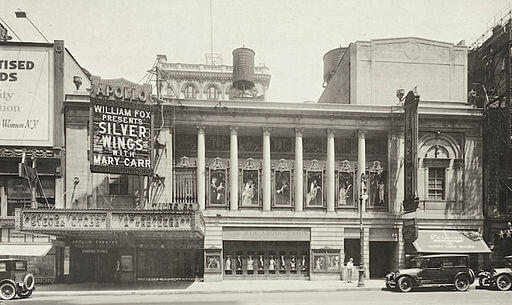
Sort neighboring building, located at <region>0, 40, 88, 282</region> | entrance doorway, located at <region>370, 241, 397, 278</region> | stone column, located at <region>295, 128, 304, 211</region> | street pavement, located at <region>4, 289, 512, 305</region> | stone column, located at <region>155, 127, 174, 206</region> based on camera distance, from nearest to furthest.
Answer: street pavement, located at <region>4, 289, 512, 305</region> < neighboring building, located at <region>0, 40, 88, 282</region> < stone column, located at <region>155, 127, 174, 206</region> < stone column, located at <region>295, 128, 304, 211</region> < entrance doorway, located at <region>370, 241, 397, 278</region>

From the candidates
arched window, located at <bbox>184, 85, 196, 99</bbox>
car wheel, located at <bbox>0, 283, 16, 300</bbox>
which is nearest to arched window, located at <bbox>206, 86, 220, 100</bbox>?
arched window, located at <bbox>184, 85, 196, 99</bbox>

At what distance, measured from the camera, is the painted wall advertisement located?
3147 cm

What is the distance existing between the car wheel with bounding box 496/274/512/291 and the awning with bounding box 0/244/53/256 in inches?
1032

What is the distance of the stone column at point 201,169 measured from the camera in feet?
107

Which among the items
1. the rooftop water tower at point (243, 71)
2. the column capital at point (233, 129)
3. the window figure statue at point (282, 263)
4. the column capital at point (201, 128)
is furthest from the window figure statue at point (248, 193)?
the rooftop water tower at point (243, 71)

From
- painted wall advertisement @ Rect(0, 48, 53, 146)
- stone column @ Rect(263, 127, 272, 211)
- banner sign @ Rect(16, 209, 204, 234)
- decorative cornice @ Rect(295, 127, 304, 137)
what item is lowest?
banner sign @ Rect(16, 209, 204, 234)

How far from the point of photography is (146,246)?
32.2m

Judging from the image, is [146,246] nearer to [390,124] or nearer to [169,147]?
[169,147]

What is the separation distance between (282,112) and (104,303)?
1750 cm

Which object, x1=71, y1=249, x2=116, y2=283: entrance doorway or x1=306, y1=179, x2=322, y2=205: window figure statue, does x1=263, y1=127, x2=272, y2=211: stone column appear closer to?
x1=306, y1=179, x2=322, y2=205: window figure statue

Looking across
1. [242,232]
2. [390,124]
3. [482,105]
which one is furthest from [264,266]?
[482,105]

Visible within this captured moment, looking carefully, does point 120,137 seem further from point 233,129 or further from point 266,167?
point 266,167

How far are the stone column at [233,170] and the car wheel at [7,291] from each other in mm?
14242

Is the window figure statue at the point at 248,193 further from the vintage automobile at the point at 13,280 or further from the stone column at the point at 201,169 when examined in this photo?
the vintage automobile at the point at 13,280
